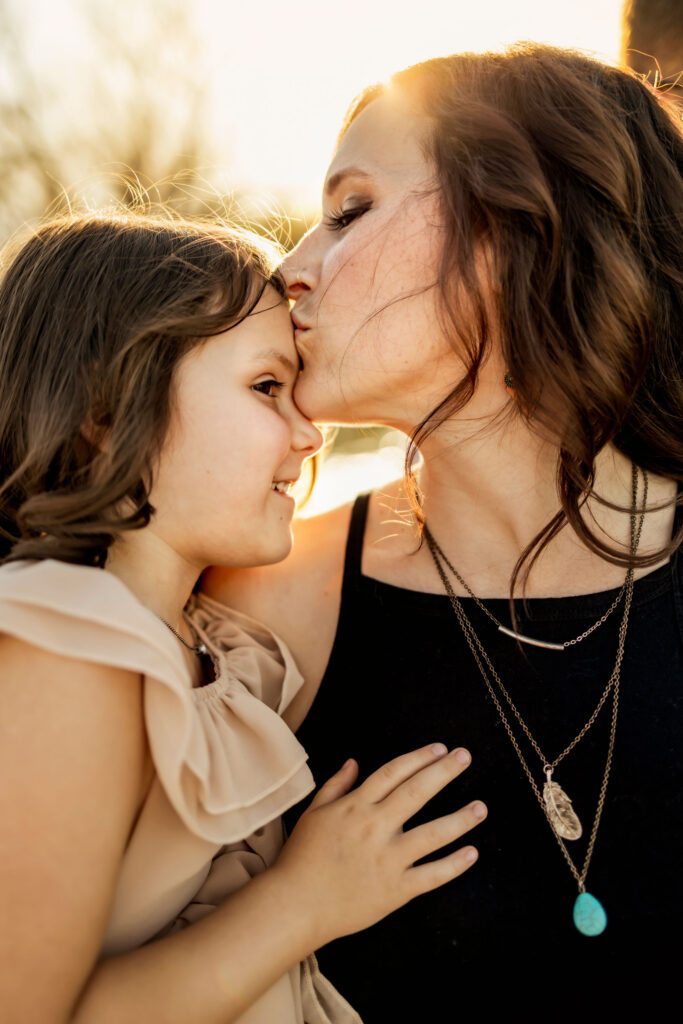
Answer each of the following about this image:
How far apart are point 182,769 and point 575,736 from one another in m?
0.84

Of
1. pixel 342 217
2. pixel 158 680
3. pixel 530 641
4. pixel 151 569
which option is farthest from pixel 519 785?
pixel 342 217

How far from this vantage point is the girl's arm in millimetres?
1295

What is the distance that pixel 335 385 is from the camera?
2047 mm

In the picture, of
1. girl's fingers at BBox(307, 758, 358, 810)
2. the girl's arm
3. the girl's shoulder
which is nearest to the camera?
the girl's arm

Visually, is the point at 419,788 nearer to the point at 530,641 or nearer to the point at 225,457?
the point at 530,641

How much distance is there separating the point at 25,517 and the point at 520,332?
1.16 meters

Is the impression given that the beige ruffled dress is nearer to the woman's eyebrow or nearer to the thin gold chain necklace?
the thin gold chain necklace

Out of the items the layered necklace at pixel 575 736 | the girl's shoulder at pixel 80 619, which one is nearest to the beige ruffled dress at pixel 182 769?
the girl's shoulder at pixel 80 619

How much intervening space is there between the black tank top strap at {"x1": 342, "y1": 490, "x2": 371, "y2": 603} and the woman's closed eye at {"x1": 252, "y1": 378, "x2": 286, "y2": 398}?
1.52 feet

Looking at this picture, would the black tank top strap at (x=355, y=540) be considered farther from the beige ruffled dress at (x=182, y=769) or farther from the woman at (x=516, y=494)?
the beige ruffled dress at (x=182, y=769)

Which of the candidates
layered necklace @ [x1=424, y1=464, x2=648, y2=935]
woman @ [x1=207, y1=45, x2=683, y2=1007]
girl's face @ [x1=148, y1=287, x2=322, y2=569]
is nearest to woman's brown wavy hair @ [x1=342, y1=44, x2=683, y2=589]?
woman @ [x1=207, y1=45, x2=683, y2=1007]

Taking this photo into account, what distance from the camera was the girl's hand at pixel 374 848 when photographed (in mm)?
1634

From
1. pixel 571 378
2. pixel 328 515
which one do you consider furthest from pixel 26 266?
pixel 571 378

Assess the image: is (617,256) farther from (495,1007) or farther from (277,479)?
(495,1007)
